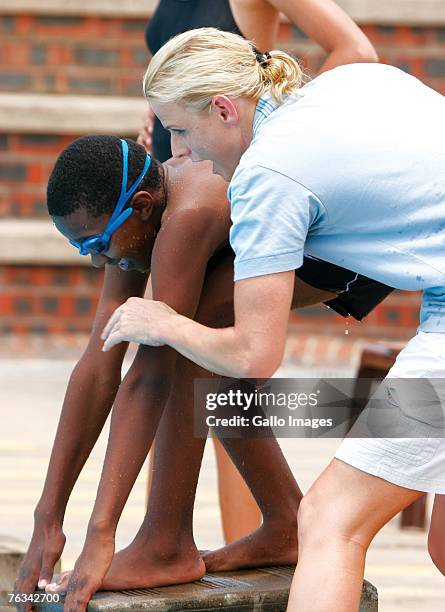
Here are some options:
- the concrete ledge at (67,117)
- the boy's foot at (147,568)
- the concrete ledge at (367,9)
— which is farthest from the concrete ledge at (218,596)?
the concrete ledge at (367,9)

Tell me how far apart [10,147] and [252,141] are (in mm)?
6276

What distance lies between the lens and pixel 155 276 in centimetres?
321

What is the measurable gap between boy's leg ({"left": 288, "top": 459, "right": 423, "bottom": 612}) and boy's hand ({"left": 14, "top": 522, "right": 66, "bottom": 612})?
76 cm

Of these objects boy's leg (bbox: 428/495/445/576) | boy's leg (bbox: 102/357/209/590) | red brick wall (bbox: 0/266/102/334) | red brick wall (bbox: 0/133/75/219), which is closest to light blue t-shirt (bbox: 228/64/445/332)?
boy's leg (bbox: 428/495/445/576)

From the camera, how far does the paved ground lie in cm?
445

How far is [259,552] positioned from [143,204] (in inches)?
36.5

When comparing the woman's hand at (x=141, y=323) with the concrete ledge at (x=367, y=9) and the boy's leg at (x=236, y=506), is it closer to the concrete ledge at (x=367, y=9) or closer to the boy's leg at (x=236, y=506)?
the boy's leg at (x=236, y=506)

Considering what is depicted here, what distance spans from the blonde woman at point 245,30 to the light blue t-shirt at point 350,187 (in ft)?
3.12

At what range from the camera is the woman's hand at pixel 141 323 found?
2.85 meters

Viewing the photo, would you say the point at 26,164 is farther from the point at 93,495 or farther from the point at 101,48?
the point at 93,495

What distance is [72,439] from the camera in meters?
3.35

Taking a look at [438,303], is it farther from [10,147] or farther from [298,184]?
[10,147]

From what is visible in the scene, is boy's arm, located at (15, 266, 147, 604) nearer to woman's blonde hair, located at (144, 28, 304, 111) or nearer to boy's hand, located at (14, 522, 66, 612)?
boy's hand, located at (14, 522, 66, 612)

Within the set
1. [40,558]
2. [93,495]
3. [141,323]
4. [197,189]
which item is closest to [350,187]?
[141,323]
